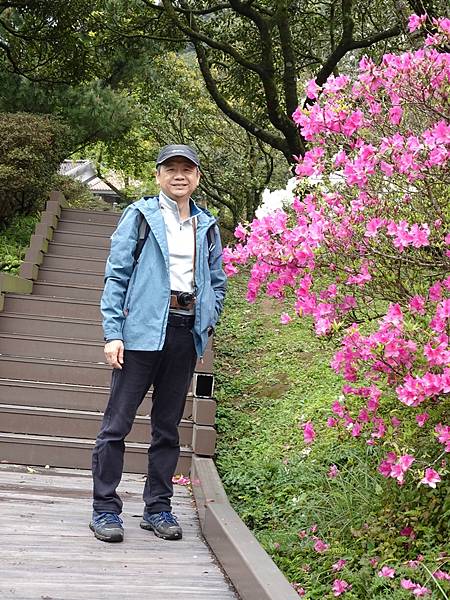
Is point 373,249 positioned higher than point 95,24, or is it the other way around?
point 95,24

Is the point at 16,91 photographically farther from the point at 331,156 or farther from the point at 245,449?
the point at 331,156

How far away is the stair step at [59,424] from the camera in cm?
582

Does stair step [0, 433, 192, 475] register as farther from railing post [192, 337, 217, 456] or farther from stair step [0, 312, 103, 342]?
stair step [0, 312, 103, 342]

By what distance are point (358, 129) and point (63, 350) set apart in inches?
167

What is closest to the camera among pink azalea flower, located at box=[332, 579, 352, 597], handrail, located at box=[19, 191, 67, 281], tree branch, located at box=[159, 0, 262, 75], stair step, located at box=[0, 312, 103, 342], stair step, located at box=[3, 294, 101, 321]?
pink azalea flower, located at box=[332, 579, 352, 597]

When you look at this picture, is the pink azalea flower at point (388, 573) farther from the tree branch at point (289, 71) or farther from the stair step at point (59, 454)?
the tree branch at point (289, 71)

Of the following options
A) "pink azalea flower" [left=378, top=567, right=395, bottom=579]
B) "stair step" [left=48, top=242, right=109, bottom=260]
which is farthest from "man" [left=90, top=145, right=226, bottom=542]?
"stair step" [left=48, top=242, right=109, bottom=260]

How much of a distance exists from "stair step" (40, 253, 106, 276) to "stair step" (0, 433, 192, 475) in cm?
444

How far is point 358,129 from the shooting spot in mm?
3697

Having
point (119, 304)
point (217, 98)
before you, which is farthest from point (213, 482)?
point (217, 98)

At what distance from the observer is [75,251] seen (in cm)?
1056

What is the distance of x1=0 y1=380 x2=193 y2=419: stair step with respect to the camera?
623 cm

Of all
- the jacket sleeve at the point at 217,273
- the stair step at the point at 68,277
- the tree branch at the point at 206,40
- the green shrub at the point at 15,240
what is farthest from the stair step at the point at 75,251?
the jacket sleeve at the point at 217,273

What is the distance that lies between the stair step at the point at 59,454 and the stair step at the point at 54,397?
24.7 inches
